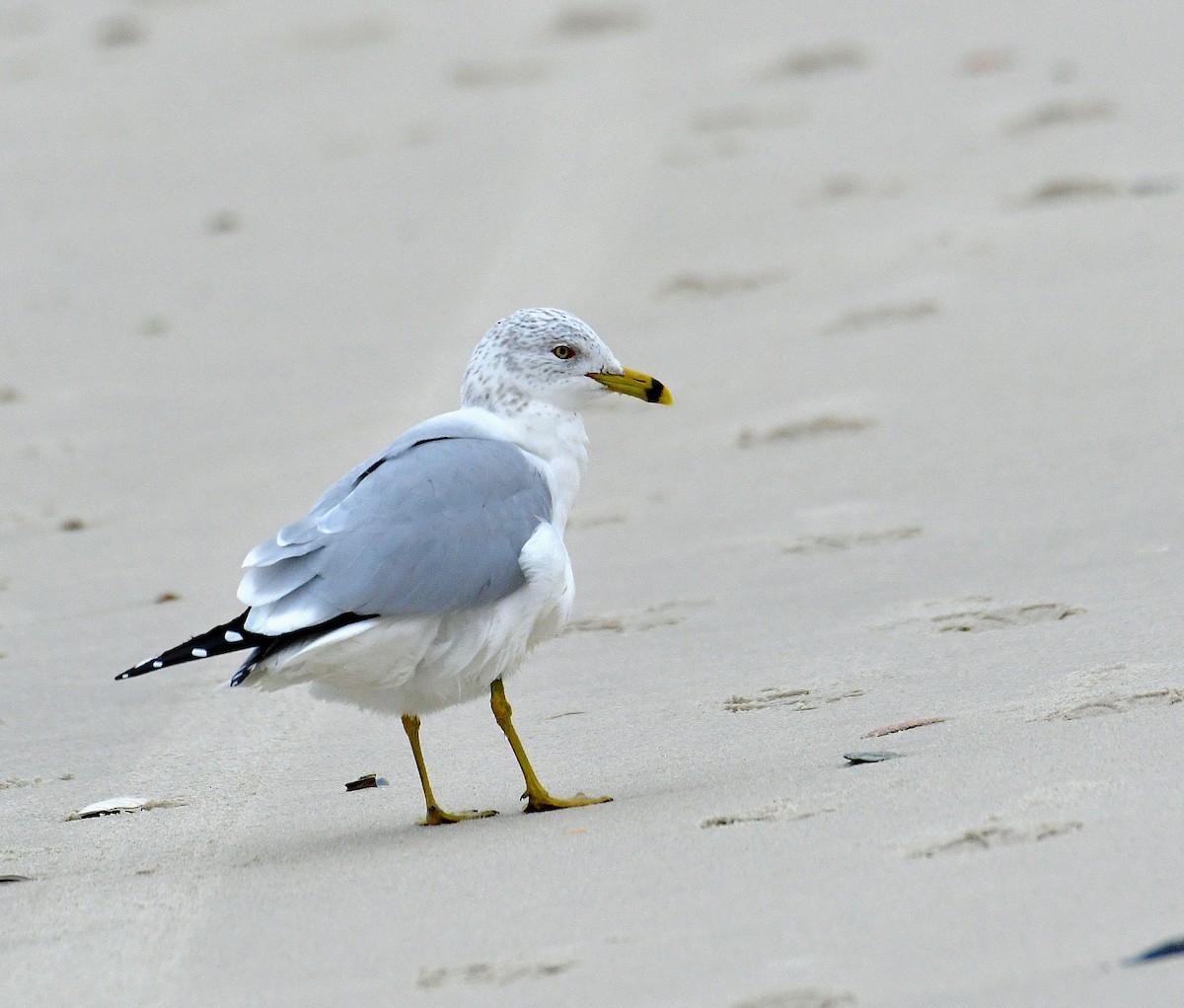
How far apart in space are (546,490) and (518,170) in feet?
27.8

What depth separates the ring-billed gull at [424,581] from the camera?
349 centimetres

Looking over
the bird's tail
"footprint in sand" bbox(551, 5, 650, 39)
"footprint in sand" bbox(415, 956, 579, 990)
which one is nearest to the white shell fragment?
the bird's tail

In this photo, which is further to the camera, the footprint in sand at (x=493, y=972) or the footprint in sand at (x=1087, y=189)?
the footprint in sand at (x=1087, y=189)

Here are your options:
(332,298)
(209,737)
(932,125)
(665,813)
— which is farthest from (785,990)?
(932,125)

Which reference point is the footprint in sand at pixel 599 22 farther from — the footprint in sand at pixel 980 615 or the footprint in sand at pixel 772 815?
the footprint in sand at pixel 772 815

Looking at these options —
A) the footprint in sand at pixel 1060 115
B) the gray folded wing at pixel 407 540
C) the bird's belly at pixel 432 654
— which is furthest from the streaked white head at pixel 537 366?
the footprint in sand at pixel 1060 115

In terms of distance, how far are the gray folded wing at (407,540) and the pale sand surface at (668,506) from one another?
1.41ft

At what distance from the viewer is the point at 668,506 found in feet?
20.1

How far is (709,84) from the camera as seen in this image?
13.7m

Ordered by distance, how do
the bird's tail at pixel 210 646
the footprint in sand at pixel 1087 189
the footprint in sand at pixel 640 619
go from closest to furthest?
the bird's tail at pixel 210 646
the footprint in sand at pixel 640 619
the footprint in sand at pixel 1087 189

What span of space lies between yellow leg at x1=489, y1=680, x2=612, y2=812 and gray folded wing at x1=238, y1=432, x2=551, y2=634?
223 mm

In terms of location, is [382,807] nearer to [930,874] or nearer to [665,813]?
[665,813]

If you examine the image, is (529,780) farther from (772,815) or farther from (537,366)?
(537,366)

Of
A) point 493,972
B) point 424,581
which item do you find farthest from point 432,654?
point 493,972
